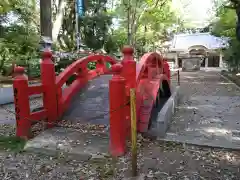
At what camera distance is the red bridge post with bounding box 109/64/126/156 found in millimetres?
4312

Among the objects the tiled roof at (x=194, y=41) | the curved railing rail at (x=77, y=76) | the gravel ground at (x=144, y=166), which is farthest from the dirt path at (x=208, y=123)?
the tiled roof at (x=194, y=41)

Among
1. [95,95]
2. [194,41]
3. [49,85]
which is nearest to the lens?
[49,85]

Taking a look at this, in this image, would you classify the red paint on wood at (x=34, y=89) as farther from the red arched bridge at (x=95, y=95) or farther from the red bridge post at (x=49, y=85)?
the red bridge post at (x=49, y=85)

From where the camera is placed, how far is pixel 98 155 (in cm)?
433

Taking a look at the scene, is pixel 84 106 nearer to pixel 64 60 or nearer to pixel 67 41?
pixel 64 60

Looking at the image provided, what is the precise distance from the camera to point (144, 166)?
13.1 feet

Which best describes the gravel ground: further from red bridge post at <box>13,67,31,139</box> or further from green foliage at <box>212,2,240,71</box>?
green foliage at <box>212,2,240,71</box>

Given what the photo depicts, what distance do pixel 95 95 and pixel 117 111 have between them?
8.06 feet

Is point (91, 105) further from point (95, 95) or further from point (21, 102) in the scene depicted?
point (21, 102)

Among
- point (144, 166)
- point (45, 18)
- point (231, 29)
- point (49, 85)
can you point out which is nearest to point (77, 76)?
point (49, 85)

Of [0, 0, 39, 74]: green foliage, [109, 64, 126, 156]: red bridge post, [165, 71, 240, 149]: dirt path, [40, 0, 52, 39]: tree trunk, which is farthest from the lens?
[40, 0, 52, 39]: tree trunk

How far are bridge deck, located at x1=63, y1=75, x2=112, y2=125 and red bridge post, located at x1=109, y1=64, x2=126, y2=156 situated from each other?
1368mm

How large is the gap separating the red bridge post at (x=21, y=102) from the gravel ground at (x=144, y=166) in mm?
507

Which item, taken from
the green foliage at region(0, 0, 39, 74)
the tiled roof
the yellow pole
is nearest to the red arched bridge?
the yellow pole
